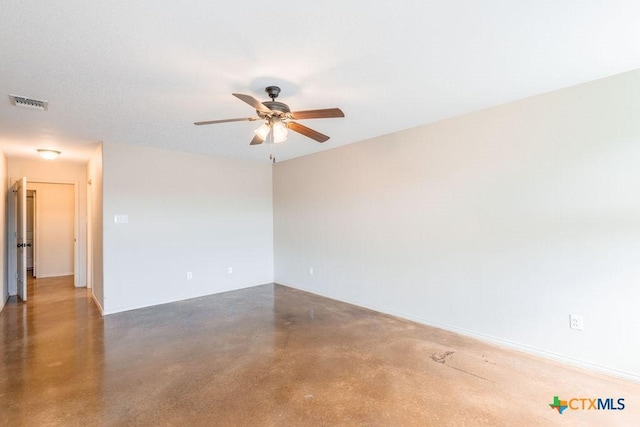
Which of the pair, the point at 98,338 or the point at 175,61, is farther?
the point at 98,338

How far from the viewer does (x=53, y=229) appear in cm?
686

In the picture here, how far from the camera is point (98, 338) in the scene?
3344 millimetres

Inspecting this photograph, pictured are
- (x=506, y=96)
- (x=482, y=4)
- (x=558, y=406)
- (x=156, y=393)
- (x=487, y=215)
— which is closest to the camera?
(x=482, y=4)

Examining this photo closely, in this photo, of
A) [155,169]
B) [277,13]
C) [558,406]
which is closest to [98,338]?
[155,169]

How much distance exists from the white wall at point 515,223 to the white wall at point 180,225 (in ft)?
6.68

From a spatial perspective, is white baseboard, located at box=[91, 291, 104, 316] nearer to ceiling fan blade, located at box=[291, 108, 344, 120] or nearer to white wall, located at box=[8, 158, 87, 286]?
white wall, located at box=[8, 158, 87, 286]

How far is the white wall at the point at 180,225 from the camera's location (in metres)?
4.32

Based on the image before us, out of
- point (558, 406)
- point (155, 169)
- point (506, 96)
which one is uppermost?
point (506, 96)

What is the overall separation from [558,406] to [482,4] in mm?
2626

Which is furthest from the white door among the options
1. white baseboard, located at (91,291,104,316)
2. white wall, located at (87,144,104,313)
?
white wall, located at (87,144,104,313)

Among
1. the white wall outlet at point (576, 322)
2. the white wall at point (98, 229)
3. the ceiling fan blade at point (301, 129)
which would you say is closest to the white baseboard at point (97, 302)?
the white wall at point (98, 229)

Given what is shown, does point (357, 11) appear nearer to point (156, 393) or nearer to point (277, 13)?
point (277, 13)

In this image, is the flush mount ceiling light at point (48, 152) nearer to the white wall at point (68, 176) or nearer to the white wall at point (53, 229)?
the white wall at point (68, 176)

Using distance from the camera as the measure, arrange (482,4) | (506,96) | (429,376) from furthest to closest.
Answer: (506,96) < (429,376) < (482,4)
